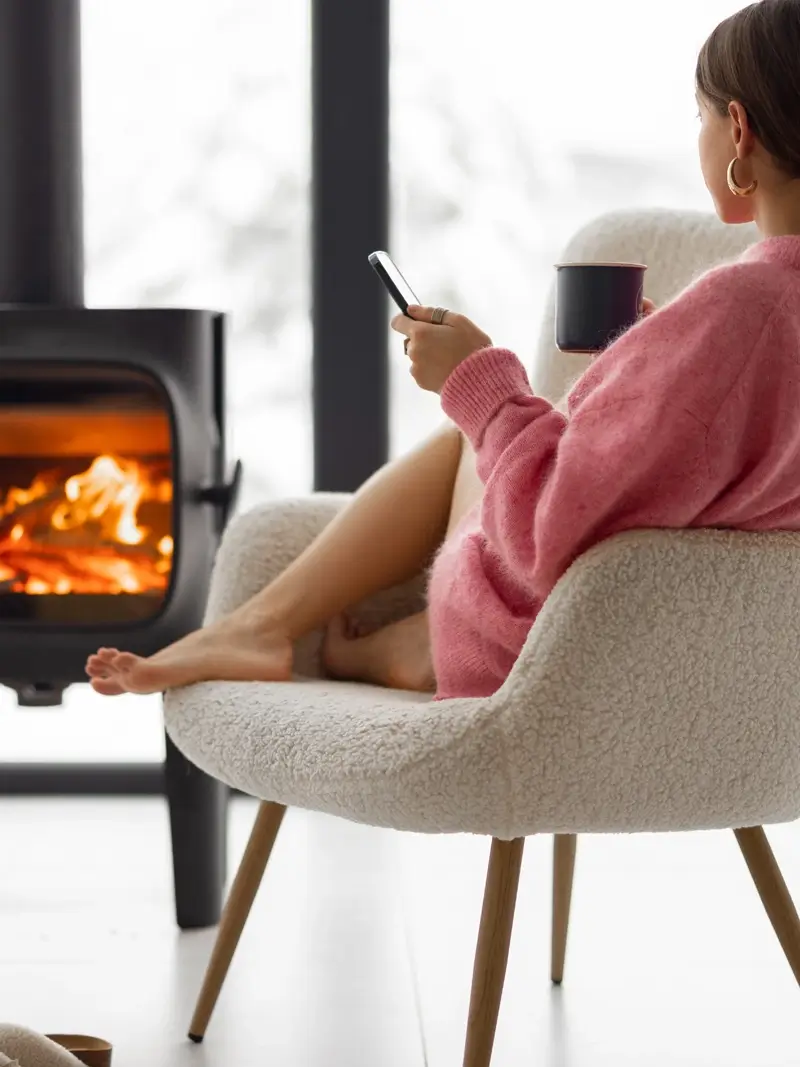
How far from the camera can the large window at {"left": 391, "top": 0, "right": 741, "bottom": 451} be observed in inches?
94.9

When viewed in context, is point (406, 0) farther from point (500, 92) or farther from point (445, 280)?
point (445, 280)

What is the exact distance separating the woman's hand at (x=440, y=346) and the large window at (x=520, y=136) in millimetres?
1220

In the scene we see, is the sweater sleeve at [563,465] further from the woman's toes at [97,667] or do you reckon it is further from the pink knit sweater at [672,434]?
the woman's toes at [97,667]

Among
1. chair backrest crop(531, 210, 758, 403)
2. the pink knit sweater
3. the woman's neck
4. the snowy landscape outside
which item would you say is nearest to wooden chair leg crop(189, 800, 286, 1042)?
the pink knit sweater

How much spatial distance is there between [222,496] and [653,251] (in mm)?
658

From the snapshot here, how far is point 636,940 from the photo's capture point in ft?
6.07

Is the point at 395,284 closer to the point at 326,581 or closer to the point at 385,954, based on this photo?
the point at 326,581

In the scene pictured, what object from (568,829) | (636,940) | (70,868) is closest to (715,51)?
(568,829)

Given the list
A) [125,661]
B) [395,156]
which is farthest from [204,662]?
[395,156]

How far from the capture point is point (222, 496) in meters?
1.90

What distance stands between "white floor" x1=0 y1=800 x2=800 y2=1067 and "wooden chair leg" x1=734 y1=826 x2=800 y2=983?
25cm

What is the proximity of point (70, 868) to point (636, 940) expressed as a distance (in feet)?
2.83

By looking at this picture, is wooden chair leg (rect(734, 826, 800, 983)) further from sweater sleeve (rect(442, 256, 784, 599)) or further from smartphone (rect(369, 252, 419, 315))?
smartphone (rect(369, 252, 419, 315))

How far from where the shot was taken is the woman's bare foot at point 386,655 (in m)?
1.53
